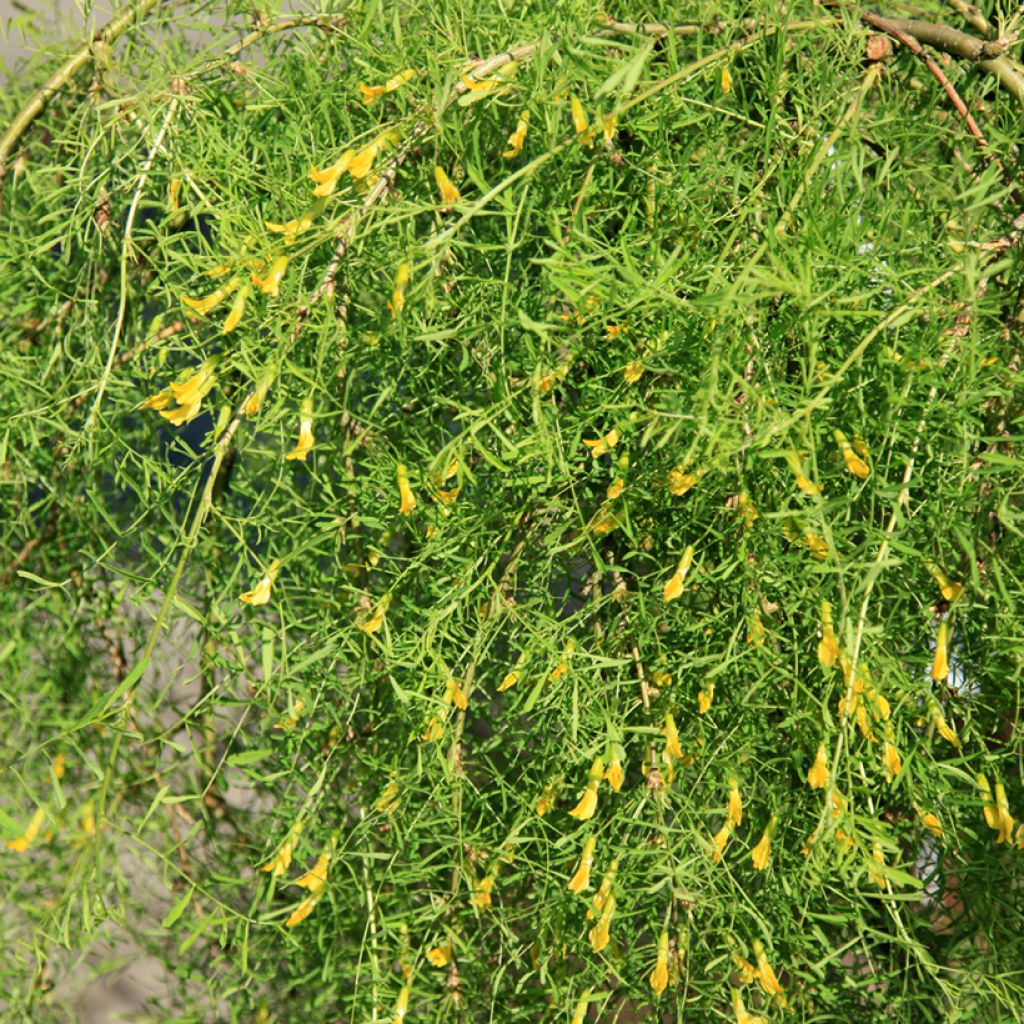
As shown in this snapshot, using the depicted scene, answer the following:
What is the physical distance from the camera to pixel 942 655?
532 millimetres

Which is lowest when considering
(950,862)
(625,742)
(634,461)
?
(950,862)

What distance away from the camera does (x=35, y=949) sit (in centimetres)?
60

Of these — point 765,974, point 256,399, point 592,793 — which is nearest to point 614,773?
point 592,793

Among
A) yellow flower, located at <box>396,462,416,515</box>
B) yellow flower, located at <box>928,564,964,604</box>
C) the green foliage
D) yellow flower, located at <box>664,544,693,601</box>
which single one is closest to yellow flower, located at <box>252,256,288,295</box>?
the green foliage

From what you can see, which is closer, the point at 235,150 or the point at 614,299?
the point at 614,299

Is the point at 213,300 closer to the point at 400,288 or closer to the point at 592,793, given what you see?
the point at 400,288

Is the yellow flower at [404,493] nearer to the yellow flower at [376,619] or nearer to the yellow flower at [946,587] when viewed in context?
the yellow flower at [376,619]

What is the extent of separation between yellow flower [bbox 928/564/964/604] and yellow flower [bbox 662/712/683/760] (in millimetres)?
139

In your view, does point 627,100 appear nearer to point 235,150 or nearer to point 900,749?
point 235,150

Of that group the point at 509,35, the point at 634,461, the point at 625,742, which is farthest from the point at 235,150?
the point at 625,742

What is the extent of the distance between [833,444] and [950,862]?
240mm

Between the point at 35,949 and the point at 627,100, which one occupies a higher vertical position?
the point at 627,100

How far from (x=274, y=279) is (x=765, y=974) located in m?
0.39

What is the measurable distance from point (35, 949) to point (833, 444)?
0.48 metres
